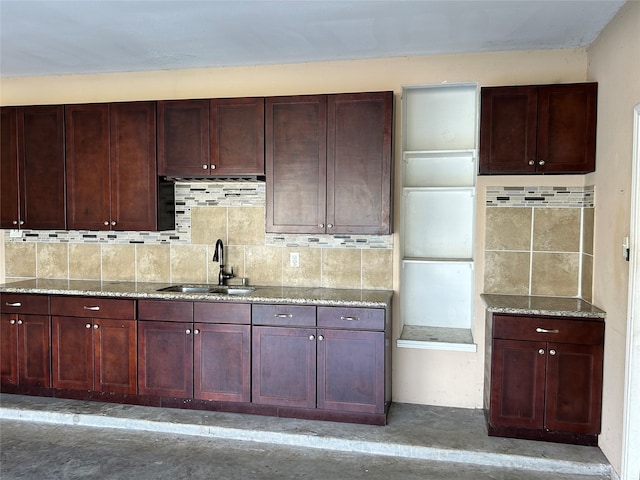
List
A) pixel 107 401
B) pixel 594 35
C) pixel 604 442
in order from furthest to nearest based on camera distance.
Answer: pixel 107 401, pixel 594 35, pixel 604 442

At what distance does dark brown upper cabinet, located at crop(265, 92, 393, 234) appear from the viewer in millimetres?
3488

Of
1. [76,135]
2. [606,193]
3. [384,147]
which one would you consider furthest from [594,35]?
[76,135]

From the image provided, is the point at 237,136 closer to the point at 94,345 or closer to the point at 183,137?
the point at 183,137

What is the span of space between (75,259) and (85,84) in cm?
147

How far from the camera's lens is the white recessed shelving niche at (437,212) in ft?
12.7

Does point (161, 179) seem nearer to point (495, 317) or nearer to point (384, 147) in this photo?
point (384, 147)

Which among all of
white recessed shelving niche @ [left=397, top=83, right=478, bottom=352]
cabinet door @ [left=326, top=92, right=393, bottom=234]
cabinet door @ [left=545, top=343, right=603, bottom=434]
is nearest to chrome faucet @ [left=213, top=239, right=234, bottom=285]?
cabinet door @ [left=326, top=92, right=393, bottom=234]

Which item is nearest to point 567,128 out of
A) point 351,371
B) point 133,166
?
point 351,371

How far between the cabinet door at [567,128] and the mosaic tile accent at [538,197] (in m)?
0.27

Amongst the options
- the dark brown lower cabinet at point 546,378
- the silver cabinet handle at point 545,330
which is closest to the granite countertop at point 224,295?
the dark brown lower cabinet at point 546,378

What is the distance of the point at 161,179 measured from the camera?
3.88 m

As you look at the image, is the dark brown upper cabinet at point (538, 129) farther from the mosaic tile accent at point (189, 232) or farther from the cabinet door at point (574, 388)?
the cabinet door at point (574, 388)

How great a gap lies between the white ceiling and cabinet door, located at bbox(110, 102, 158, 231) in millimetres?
408

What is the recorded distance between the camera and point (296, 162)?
3607mm
